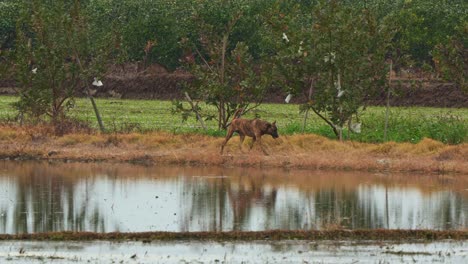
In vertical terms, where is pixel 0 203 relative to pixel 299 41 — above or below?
below

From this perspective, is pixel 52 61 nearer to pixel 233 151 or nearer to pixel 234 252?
pixel 233 151

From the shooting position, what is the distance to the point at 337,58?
3241 cm

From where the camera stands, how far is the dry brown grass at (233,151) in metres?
28.9

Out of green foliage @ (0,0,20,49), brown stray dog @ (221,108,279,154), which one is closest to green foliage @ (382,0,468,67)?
green foliage @ (0,0,20,49)

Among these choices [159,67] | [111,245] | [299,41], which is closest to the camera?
[111,245]

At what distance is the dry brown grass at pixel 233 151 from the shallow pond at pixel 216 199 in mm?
904

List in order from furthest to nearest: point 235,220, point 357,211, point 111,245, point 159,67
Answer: point 159,67
point 357,211
point 235,220
point 111,245

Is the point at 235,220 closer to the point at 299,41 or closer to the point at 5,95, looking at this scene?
the point at 299,41

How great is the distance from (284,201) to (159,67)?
5313 centimetres

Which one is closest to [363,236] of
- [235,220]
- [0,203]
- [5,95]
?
[235,220]

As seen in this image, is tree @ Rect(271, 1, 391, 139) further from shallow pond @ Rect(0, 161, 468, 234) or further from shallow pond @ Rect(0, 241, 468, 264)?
shallow pond @ Rect(0, 241, 468, 264)

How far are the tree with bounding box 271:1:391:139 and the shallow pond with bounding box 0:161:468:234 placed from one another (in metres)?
4.86

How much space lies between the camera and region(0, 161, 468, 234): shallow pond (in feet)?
62.8

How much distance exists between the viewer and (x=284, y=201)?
72.9 feet
